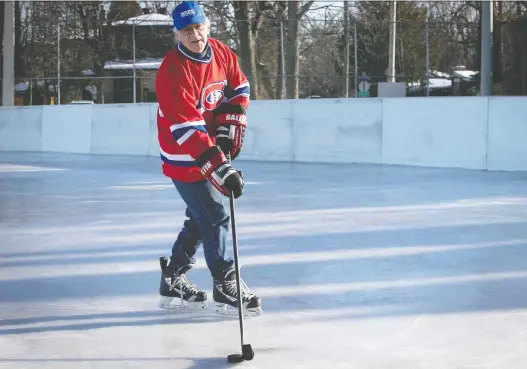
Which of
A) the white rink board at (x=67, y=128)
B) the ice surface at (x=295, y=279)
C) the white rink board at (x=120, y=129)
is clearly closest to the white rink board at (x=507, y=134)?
the ice surface at (x=295, y=279)

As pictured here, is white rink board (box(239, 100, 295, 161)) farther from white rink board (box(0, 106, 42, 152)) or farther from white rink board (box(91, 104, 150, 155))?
white rink board (box(0, 106, 42, 152))

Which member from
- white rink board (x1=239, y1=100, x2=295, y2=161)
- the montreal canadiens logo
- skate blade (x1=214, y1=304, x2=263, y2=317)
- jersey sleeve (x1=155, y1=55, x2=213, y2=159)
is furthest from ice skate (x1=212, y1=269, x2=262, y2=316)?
white rink board (x1=239, y1=100, x2=295, y2=161)

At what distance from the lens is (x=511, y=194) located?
1079 centimetres

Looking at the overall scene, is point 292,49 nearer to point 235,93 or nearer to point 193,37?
point 235,93

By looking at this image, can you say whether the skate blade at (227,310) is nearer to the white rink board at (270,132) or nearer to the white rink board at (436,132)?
the white rink board at (436,132)

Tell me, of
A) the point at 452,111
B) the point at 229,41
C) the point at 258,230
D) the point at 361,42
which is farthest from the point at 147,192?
the point at 229,41

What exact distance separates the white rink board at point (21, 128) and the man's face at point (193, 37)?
15.6 m

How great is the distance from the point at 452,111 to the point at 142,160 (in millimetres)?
5583

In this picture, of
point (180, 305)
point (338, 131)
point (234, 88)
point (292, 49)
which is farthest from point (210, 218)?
point (292, 49)

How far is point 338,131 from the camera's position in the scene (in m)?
15.6

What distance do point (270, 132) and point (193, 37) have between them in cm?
1174

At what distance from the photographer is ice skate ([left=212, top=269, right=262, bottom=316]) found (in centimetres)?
503

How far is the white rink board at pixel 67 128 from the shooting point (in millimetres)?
19219

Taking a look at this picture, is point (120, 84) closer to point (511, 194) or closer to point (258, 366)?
point (511, 194)
